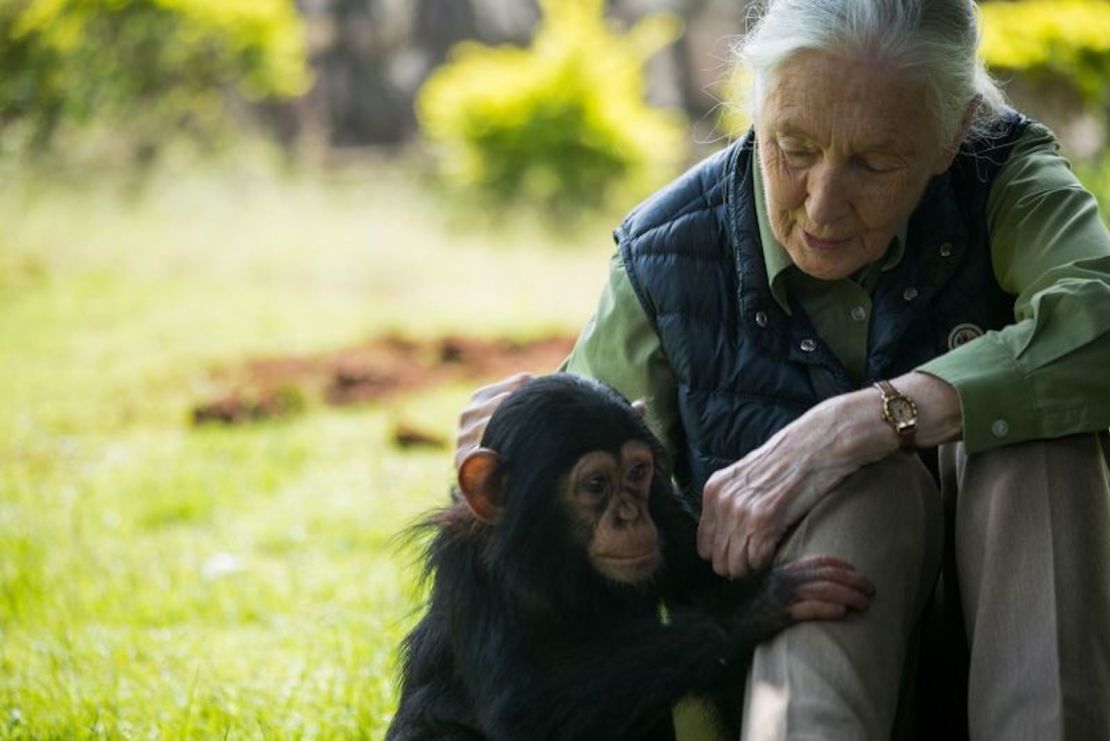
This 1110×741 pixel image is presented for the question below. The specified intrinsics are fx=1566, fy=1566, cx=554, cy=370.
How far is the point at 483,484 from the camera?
3451 millimetres

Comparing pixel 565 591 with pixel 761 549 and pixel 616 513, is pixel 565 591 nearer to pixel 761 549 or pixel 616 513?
pixel 616 513

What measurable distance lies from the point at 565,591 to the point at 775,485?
577mm

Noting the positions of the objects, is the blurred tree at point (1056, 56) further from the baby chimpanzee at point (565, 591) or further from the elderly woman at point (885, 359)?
the baby chimpanzee at point (565, 591)

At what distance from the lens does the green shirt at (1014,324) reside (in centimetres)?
307

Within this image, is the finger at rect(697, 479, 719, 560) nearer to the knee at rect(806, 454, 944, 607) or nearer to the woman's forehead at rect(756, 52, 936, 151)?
the knee at rect(806, 454, 944, 607)

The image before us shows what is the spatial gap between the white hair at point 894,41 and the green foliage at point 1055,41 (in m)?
7.17

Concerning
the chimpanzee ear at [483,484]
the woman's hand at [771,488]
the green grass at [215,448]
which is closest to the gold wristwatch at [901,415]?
the woman's hand at [771,488]

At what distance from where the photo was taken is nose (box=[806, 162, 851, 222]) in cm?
328

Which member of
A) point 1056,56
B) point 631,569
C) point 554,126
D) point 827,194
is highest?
point 827,194

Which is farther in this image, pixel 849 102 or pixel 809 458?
pixel 849 102

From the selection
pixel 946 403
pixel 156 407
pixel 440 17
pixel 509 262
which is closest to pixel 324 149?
pixel 440 17

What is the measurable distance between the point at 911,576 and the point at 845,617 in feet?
0.66

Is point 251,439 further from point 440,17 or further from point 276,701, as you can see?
point 440,17

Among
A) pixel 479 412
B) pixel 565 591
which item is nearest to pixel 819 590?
pixel 565 591
